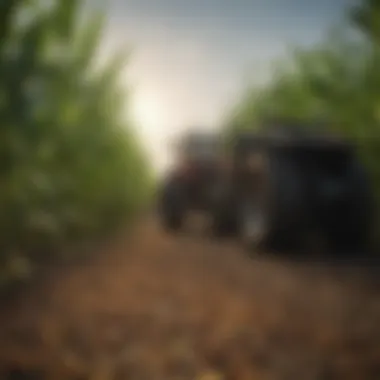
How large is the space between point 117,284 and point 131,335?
0.63 m

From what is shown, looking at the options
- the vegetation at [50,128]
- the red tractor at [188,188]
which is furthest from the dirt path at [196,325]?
the red tractor at [188,188]

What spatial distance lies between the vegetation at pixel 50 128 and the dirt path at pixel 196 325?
178mm

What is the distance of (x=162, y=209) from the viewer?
455cm

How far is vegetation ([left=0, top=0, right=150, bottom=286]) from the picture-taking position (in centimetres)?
164

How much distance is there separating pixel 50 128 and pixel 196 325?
1.89ft

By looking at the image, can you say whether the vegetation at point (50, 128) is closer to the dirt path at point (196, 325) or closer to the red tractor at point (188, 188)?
the dirt path at point (196, 325)

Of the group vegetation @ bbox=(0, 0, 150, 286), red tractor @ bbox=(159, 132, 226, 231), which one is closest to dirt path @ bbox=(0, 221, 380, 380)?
vegetation @ bbox=(0, 0, 150, 286)

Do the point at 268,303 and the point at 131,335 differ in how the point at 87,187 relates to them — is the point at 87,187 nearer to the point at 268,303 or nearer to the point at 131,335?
the point at 268,303

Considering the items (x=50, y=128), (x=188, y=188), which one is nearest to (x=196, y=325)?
(x=50, y=128)

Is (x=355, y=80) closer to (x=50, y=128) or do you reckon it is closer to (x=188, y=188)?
(x=50, y=128)

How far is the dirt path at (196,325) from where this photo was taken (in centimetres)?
155

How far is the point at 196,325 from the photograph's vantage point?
74.6 inches

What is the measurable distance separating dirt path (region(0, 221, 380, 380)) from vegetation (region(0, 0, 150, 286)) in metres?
0.18

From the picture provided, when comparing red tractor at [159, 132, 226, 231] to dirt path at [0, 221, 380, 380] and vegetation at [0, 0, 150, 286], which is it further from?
dirt path at [0, 221, 380, 380]
